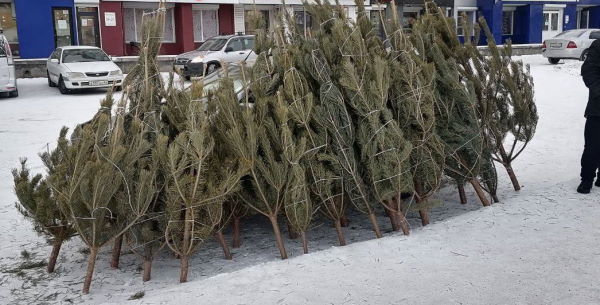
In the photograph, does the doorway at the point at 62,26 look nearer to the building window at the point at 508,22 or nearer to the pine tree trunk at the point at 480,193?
the pine tree trunk at the point at 480,193

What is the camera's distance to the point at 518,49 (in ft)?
110

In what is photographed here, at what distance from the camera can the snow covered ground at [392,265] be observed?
3.87 m

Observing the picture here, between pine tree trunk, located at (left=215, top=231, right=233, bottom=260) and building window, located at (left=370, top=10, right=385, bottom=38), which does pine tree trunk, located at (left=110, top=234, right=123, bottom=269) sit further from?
building window, located at (left=370, top=10, right=385, bottom=38)

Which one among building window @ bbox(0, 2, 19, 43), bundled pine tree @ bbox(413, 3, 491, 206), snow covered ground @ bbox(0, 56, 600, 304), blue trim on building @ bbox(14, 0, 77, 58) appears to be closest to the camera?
snow covered ground @ bbox(0, 56, 600, 304)

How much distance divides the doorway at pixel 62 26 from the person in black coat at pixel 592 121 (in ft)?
73.8

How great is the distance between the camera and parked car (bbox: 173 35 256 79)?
64.5 feet

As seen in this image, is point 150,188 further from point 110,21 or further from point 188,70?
point 110,21

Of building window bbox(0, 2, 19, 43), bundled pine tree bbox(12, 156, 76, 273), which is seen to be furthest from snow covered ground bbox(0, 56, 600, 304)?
building window bbox(0, 2, 19, 43)

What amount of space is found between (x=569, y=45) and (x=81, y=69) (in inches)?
765

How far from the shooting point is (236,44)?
20953 mm

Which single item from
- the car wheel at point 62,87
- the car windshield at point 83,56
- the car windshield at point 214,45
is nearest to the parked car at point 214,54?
the car windshield at point 214,45

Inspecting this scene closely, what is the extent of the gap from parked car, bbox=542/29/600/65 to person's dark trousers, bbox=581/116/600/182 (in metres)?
21.6

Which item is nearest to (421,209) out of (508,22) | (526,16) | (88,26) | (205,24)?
(88,26)

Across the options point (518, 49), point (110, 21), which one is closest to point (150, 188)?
point (110, 21)
